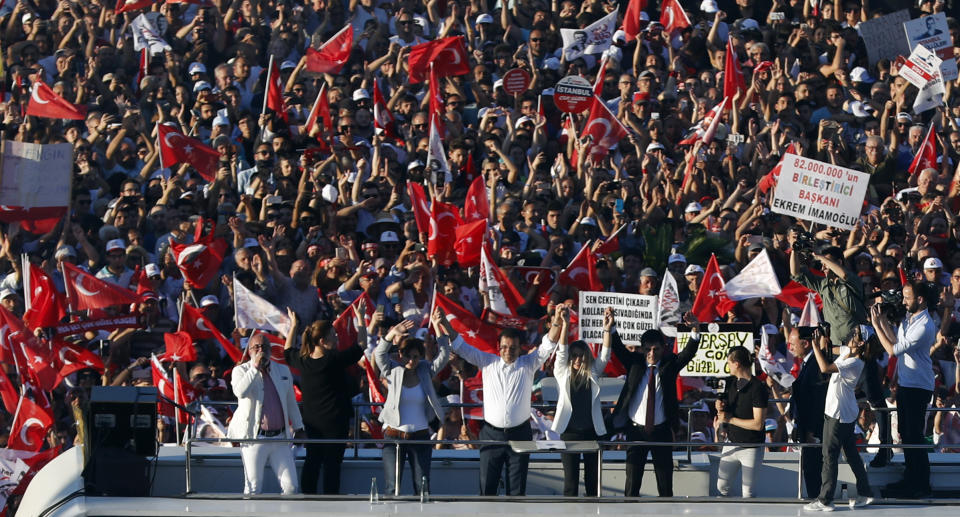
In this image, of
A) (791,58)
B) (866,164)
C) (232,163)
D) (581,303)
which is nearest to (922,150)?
(866,164)

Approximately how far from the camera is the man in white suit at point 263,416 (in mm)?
12125

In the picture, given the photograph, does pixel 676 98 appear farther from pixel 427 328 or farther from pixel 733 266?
pixel 427 328

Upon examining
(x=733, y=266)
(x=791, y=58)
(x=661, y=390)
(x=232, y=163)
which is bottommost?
(x=661, y=390)

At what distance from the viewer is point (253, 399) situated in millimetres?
12320

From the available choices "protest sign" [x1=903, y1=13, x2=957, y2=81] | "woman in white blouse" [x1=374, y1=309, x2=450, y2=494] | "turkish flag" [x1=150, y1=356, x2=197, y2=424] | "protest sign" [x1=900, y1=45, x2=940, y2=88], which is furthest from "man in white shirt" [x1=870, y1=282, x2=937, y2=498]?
"protest sign" [x1=903, y1=13, x2=957, y2=81]

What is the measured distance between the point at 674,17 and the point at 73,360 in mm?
9509

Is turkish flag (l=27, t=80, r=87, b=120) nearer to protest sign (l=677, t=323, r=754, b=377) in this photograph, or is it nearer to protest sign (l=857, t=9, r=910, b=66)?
protest sign (l=677, t=323, r=754, b=377)

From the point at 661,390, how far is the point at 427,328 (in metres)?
3.61

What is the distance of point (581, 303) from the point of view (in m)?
14.4

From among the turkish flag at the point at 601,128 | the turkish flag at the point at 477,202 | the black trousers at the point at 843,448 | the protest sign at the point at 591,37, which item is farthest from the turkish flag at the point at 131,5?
the black trousers at the point at 843,448

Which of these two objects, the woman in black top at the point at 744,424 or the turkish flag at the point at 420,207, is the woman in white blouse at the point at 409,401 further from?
the turkish flag at the point at 420,207

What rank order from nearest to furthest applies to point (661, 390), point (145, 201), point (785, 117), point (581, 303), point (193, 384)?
point (661, 390) → point (581, 303) → point (193, 384) → point (145, 201) → point (785, 117)

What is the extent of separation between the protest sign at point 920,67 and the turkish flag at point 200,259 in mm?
8221

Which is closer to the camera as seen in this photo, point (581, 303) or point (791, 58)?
point (581, 303)
